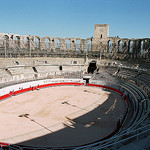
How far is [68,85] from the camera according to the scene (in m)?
36.9

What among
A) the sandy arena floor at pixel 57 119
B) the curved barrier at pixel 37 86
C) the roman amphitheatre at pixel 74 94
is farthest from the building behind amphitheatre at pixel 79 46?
the sandy arena floor at pixel 57 119

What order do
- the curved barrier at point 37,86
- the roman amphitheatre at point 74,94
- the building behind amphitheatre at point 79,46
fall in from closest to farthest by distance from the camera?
1. the roman amphitheatre at point 74,94
2. the curved barrier at point 37,86
3. the building behind amphitheatre at point 79,46

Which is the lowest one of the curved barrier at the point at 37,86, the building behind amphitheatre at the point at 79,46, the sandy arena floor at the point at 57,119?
the sandy arena floor at the point at 57,119

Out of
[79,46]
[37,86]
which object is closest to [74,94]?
[37,86]

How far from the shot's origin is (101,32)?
52.9m

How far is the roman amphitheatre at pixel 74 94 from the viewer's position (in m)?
13.1

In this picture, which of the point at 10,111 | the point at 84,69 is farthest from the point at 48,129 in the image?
the point at 84,69

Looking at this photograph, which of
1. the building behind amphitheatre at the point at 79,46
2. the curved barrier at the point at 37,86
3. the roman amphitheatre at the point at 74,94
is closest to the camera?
the roman amphitheatre at the point at 74,94

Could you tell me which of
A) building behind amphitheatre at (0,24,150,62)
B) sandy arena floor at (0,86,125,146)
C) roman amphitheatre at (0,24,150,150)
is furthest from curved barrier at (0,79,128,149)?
building behind amphitheatre at (0,24,150,62)

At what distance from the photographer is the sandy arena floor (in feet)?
44.1

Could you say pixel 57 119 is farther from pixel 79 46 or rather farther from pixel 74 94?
pixel 79 46

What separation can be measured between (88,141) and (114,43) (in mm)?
43412

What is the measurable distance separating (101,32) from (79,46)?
29.1 ft

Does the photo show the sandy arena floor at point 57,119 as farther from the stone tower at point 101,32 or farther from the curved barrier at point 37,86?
the stone tower at point 101,32
